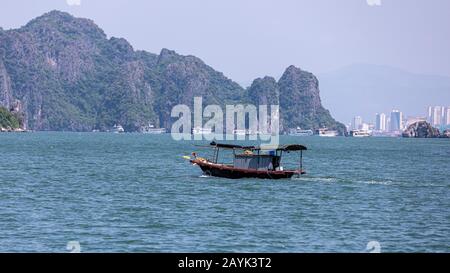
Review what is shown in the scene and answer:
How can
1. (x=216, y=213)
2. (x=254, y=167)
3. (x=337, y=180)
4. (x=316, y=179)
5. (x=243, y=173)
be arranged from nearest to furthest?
(x=216, y=213), (x=243, y=173), (x=254, y=167), (x=316, y=179), (x=337, y=180)

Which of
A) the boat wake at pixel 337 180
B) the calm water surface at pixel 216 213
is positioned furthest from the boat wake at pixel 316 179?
the calm water surface at pixel 216 213

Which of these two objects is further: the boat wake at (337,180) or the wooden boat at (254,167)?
the boat wake at (337,180)

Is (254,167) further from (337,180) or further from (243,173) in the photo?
(337,180)

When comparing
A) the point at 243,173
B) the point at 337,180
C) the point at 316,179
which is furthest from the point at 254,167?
the point at 337,180

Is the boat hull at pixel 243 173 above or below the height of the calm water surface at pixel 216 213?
above

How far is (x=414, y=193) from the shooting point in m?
61.8

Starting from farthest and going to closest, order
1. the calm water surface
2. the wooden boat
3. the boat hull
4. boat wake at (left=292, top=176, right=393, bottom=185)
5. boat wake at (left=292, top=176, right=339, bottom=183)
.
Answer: boat wake at (left=292, top=176, right=339, bottom=183) → boat wake at (left=292, top=176, right=393, bottom=185) → the boat hull → the wooden boat → the calm water surface

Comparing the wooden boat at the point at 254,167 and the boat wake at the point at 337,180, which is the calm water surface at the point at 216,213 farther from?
the wooden boat at the point at 254,167

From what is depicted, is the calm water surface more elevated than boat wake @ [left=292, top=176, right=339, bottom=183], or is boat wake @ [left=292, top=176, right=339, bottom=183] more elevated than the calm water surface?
boat wake @ [left=292, top=176, right=339, bottom=183]

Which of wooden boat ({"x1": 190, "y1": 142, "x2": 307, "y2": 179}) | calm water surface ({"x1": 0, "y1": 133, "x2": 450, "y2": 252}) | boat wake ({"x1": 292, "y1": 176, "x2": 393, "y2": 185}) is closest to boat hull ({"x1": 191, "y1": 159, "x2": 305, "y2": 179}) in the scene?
wooden boat ({"x1": 190, "y1": 142, "x2": 307, "y2": 179})

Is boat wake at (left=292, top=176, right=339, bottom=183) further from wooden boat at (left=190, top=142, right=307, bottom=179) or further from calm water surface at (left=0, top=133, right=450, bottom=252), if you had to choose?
wooden boat at (left=190, top=142, right=307, bottom=179)
